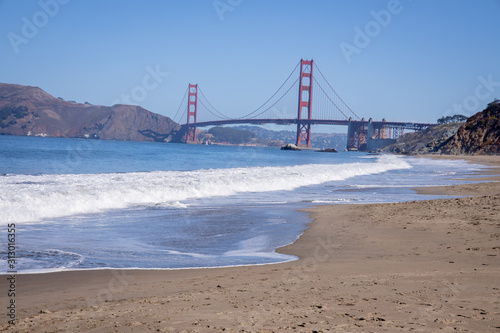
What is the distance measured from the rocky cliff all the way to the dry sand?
184 ft

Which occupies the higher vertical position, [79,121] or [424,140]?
[79,121]

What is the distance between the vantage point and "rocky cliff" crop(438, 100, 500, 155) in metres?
56.3

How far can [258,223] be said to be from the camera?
767 cm

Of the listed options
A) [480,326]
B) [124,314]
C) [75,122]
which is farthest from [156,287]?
[75,122]

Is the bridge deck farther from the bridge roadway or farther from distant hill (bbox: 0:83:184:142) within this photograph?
distant hill (bbox: 0:83:184:142)

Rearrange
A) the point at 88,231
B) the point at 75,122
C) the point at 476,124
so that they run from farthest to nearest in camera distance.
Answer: the point at 75,122 → the point at 476,124 → the point at 88,231

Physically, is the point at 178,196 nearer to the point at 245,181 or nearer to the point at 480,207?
the point at 245,181

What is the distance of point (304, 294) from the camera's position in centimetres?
344

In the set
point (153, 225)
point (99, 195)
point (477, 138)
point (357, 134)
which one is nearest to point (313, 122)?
point (357, 134)

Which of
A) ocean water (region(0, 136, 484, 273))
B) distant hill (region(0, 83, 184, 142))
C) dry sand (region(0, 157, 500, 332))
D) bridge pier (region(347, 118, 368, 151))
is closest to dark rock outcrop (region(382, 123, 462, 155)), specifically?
bridge pier (region(347, 118, 368, 151))

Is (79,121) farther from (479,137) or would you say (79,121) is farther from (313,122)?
(479,137)

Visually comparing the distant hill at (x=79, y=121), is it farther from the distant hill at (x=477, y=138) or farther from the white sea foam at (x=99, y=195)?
the white sea foam at (x=99, y=195)

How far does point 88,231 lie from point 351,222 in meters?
3.97

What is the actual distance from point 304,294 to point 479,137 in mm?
63211
